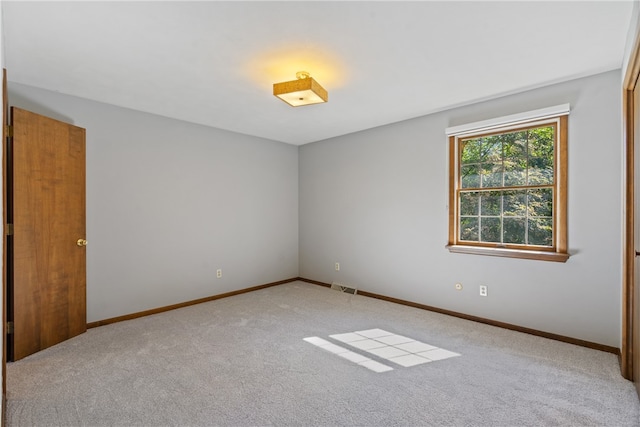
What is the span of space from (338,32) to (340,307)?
3217 mm

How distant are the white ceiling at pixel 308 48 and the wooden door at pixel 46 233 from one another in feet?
1.85

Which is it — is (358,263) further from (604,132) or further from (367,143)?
(604,132)

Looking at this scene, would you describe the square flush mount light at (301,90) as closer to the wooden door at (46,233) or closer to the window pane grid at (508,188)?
the window pane grid at (508,188)

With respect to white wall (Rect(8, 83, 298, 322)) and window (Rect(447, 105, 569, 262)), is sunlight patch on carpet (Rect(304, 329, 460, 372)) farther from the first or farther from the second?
white wall (Rect(8, 83, 298, 322))

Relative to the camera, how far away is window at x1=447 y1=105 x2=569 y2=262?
3174 mm

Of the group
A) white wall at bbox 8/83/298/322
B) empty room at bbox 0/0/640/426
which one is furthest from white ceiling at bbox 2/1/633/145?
white wall at bbox 8/83/298/322

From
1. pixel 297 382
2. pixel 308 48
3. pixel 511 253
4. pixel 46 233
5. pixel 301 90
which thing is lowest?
pixel 297 382

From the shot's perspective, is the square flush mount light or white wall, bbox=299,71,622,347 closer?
the square flush mount light

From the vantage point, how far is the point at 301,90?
2.79 m

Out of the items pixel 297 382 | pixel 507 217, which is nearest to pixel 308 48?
pixel 297 382

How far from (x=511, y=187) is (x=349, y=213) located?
89.8 inches

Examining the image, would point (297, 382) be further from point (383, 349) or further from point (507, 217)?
point (507, 217)

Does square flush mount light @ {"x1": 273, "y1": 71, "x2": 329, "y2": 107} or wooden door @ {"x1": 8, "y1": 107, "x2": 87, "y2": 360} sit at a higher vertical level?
square flush mount light @ {"x1": 273, "y1": 71, "x2": 329, "y2": 107}

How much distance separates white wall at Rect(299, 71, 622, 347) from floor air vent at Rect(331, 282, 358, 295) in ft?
0.32
